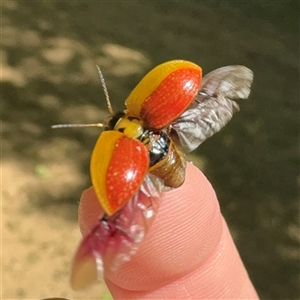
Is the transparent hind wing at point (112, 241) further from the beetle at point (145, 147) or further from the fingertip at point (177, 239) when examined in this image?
the fingertip at point (177, 239)

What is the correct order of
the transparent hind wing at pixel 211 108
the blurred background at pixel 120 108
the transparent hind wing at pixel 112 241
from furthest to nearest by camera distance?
the blurred background at pixel 120 108 < the transparent hind wing at pixel 211 108 < the transparent hind wing at pixel 112 241

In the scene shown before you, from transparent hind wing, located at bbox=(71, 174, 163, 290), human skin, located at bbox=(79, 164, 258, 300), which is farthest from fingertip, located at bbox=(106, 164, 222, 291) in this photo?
transparent hind wing, located at bbox=(71, 174, 163, 290)

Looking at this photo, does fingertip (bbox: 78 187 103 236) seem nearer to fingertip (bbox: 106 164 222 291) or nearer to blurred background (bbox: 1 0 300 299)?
fingertip (bbox: 106 164 222 291)

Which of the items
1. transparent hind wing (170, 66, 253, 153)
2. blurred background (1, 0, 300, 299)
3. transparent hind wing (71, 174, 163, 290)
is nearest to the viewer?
transparent hind wing (71, 174, 163, 290)

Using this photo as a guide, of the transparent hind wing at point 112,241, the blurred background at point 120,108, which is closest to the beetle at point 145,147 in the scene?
the transparent hind wing at point 112,241

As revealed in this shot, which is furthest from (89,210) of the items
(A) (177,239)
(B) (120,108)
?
(B) (120,108)

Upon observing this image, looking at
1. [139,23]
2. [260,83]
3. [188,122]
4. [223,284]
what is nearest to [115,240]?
[188,122]
